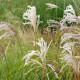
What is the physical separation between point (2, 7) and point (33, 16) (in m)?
5.16

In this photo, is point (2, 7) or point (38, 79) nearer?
point (38, 79)

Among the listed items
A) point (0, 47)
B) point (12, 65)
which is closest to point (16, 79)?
point (12, 65)

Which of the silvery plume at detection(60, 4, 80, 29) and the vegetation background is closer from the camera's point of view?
the silvery plume at detection(60, 4, 80, 29)

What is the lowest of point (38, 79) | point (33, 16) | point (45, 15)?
point (38, 79)

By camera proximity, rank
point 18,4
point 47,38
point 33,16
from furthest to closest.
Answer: point 18,4 < point 47,38 < point 33,16

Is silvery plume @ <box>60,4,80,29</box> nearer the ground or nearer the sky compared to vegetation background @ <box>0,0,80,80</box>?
nearer the sky

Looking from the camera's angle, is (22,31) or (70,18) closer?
(70,18)

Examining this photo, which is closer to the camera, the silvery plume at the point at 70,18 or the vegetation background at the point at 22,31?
the silvery plume at the point at 70,18

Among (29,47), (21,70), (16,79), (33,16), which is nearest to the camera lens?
(33,16)

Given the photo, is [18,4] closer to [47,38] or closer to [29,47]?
[47,38]

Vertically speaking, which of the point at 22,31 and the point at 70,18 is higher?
the point at 70,18

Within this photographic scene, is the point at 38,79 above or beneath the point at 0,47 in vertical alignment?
beneath

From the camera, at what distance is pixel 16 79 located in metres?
2.21

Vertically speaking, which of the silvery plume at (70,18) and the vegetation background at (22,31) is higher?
the silvery plume at (70,18)
